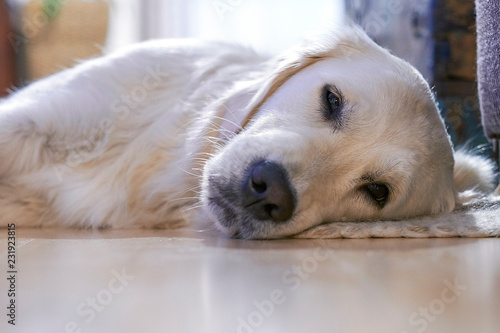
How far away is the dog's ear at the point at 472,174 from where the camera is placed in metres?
2.44

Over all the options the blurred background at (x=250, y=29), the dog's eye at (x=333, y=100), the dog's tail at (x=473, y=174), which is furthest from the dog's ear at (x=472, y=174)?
the dog's eye at (x=333, y=100)

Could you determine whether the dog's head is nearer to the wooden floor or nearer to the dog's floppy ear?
the dog's floppy ear

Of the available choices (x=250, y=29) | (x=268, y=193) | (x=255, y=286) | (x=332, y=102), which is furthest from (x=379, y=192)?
(x=250, y=29)

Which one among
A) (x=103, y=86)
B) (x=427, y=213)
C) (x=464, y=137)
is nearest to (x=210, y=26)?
(x=464, y=137)

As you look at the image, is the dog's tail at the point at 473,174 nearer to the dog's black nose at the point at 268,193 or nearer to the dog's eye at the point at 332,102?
the dog's eye at the point at 332,102

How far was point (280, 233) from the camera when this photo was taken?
1.68m

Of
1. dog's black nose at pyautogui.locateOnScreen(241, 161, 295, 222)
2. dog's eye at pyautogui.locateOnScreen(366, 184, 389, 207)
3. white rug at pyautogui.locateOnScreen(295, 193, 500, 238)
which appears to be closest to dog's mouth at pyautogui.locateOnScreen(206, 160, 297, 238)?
dog's black nose at pyautogui.locateOnScreen(241, 161, 295, 222)

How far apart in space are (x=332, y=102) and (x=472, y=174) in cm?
100

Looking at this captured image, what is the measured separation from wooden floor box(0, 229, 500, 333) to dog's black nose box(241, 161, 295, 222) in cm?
9

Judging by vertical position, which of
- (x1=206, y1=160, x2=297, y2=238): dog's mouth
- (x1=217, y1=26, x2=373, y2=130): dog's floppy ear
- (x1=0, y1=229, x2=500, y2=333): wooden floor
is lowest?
(x1=0, y1=229, x2=500, y2=333): wooden floor

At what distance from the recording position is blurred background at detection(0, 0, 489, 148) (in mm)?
4070

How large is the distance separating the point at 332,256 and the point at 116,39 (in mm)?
5104

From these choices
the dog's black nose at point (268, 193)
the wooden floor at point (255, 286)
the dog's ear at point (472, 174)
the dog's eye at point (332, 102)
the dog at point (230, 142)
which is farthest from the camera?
the dog's ear at point (472, 174)

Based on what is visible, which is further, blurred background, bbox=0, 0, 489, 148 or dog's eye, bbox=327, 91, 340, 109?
blurred background, bbox=0, 0, 489, 148
